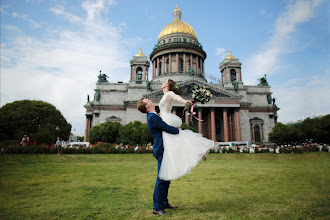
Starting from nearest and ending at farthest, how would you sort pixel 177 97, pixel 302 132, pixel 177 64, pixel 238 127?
pixel 177 97 < pixel 302 132 < pixel 238 127 < pixel 177 64

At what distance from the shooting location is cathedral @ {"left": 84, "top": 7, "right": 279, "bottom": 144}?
42.7 metres

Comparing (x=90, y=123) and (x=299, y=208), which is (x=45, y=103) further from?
(x=299, y=208)

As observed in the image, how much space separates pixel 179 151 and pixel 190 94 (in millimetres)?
37212

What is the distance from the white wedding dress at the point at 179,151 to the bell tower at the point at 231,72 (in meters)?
46.1

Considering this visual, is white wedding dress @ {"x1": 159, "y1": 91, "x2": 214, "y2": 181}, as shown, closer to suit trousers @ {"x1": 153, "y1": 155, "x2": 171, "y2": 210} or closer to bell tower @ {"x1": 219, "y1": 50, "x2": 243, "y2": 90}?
suit trousers @ {"x1": 153, "y1": 155, "x2": 171, "y2": 210}

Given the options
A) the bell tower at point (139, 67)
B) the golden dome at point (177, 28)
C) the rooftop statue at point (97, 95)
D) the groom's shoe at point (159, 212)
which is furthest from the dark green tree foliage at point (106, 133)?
the groom's shoe at point (159, 212)

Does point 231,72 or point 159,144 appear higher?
point 231,72

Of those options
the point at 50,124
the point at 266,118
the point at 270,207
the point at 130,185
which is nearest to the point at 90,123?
the point at 50,124

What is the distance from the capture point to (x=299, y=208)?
14.2 ft

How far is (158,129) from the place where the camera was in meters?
4.78

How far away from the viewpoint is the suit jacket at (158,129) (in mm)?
4676

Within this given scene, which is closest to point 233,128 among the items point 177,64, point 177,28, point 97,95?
point 177,64

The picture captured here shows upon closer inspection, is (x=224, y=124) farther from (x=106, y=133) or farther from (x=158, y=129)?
(x=158, y=129)

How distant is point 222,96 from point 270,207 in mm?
39926
